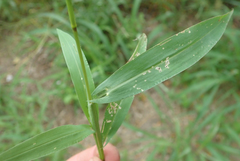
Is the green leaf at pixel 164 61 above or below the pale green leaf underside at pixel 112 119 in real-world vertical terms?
above

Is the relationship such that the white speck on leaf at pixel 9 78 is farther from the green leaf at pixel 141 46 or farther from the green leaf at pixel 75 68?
the green leaf at pixel 141 46

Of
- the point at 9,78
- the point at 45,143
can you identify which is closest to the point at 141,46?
the point at 45,143

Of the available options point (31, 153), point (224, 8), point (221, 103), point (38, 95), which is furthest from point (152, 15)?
point (31, 153)

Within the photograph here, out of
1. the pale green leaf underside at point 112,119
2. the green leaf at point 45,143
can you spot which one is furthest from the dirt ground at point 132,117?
the green leaf at point 45,143

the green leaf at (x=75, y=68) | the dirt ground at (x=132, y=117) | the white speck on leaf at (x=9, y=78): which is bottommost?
the dirt ground at (x=132, y=117)

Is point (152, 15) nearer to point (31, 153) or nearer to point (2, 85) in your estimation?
point (2, 85)

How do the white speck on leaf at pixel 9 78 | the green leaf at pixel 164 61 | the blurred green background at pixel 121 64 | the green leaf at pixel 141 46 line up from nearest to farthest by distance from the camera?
the green leaf at pixel 164 61, the green leaf at pixel 141 46, the blurred green background at pixel 121 64, the white speck on leaf at pixel 9 78

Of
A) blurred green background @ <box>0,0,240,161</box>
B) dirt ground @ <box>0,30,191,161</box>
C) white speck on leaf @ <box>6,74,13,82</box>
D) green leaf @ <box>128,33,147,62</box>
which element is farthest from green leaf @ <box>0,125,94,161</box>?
white speck on leaf @ <box>6,74,13,82</box>

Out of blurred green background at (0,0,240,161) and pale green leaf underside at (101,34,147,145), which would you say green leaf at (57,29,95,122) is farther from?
blurred green background at (0,0,240,161)
